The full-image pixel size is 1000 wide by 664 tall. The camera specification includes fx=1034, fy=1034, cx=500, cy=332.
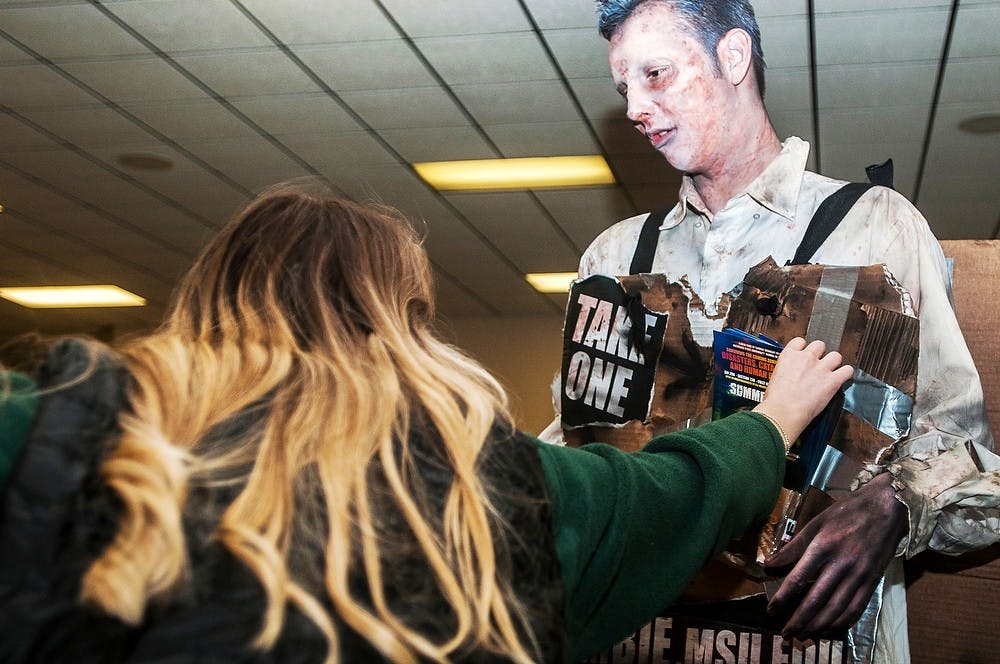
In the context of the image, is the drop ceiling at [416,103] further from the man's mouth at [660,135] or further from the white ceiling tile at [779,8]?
the man's mouth at [660,135]

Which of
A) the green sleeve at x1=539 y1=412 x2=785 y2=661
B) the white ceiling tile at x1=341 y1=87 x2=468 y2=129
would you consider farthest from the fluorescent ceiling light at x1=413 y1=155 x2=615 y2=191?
the green sleeve at x1=539 y1=412 x2=785 y2=661

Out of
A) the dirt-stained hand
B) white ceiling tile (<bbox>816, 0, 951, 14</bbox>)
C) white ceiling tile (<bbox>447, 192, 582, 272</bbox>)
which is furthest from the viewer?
white ceiling tile (<bbox>447, 192, 582, 272</bbox>)

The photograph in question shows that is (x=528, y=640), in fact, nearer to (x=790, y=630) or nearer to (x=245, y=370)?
(x=245, y=370)

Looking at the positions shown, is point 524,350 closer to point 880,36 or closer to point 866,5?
point 880,36

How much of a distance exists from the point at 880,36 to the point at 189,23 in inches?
96.8

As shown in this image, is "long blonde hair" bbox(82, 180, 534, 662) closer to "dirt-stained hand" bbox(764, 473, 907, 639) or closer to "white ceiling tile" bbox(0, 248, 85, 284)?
"dirt-stained hand" bbox(764, 473, 907, 639)


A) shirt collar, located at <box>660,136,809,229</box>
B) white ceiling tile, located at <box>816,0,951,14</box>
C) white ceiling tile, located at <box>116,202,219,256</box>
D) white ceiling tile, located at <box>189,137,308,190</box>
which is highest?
white ceiling tile, located at <box>816,0,951,14</box>

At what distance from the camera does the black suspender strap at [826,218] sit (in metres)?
1.41

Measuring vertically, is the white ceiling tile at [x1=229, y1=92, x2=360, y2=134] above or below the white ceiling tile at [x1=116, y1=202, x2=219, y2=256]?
above

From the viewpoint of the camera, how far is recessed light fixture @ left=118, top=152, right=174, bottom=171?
16.8 feet

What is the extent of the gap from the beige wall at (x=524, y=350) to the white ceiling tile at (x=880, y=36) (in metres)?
4.80

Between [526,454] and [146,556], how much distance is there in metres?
0.32

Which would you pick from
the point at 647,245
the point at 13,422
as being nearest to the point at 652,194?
the point at 647,245

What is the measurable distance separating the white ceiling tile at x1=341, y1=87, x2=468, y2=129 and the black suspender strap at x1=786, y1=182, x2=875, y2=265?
296 centimetres
